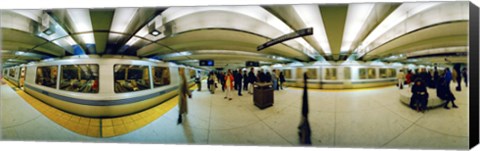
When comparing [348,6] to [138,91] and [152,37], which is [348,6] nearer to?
[152,37]

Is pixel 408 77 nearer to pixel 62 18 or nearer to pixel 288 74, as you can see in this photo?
pixel 288 74

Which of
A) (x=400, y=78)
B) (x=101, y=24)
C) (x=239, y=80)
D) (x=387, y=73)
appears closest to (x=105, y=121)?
(x=101, y=24)

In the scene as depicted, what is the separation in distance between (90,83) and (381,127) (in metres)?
2.81

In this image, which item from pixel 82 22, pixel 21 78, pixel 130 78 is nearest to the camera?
pixel 130 78

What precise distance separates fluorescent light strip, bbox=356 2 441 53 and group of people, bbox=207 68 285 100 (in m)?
0.81

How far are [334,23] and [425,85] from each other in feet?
3.29

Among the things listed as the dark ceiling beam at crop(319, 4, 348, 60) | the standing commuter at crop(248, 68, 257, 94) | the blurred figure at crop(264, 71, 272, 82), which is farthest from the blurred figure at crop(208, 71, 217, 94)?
the dark ceiling beam at crop(319, 4, 348, 60)

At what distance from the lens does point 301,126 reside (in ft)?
6.76

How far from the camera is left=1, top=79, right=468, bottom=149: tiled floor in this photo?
1.98 metres

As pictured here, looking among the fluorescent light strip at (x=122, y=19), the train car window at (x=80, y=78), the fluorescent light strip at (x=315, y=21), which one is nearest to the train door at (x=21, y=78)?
the train car window at (x=80, y=78)

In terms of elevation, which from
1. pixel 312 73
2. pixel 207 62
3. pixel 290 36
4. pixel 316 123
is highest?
pixel 290 36

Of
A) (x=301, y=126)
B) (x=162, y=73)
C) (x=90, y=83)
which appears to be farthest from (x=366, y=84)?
(x=90, y=83)

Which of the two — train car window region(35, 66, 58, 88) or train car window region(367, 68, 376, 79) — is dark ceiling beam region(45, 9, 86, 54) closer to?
train car window region(35, 66, 58, 88)

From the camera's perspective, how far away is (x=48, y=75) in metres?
2.17
